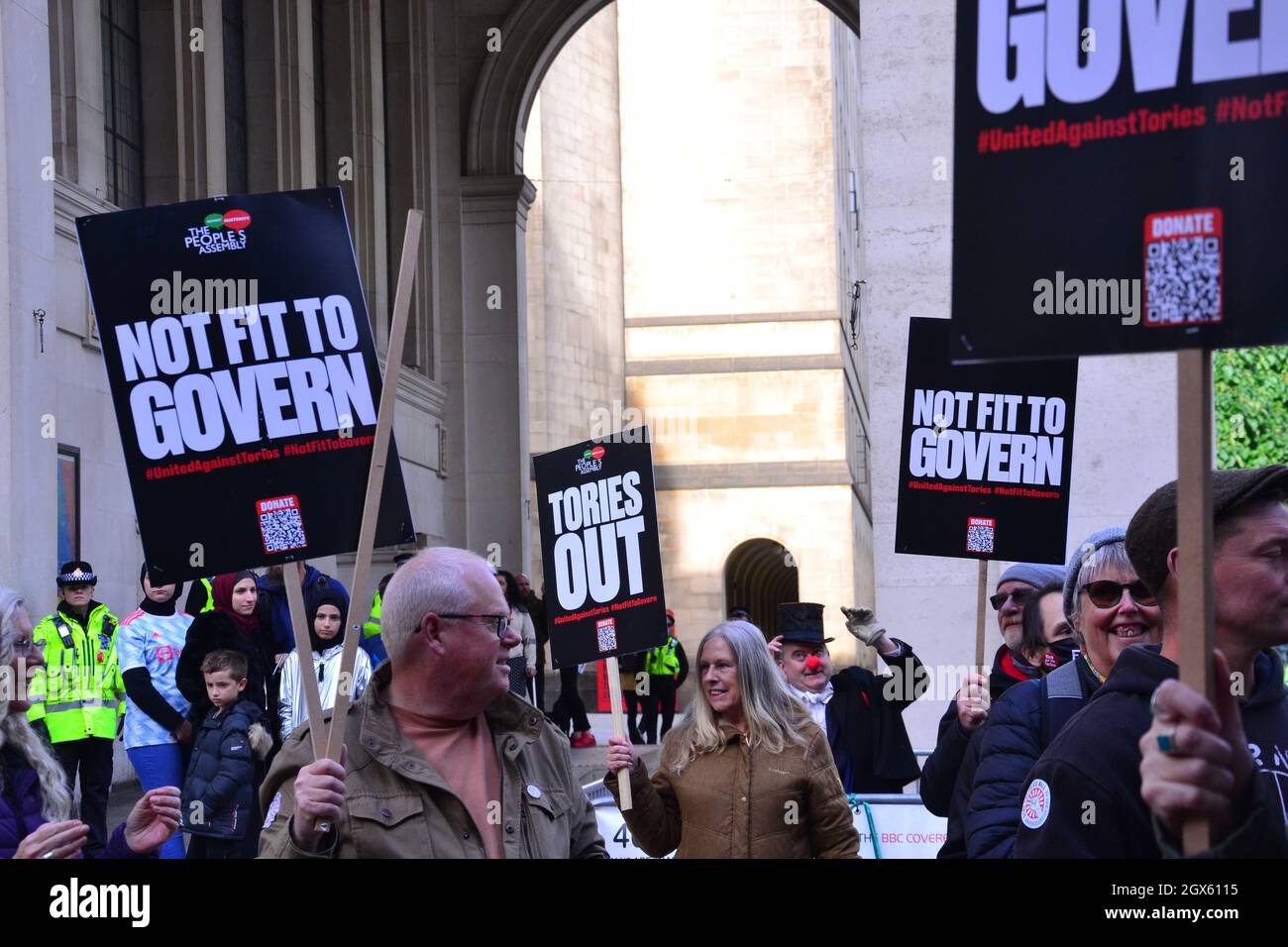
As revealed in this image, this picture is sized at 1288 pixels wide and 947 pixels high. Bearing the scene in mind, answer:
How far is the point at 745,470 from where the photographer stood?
41.7m

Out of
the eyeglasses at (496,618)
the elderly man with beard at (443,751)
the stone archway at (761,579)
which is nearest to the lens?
the elderly man with beard at (443,751)

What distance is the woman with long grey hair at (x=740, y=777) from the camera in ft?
18.1

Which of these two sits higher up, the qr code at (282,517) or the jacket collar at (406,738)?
the qr code at (282,517)

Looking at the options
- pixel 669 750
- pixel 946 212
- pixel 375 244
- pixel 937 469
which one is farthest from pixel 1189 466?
pixel 375 244

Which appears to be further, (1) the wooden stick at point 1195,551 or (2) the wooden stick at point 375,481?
(2) the wooden stick at point 375,481

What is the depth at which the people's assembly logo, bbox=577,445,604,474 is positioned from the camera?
23.2ft

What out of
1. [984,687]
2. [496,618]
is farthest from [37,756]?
[984,687]

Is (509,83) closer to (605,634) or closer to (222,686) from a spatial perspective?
(222,686)

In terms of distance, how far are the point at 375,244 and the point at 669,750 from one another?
20.0m

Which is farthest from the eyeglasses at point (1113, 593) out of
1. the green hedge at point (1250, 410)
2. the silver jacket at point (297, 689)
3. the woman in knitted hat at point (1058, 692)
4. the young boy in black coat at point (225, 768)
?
the green hedge at point (1250, 410)

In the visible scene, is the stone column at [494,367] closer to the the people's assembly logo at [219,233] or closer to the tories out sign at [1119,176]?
the the people's assembly logo at [219,233]

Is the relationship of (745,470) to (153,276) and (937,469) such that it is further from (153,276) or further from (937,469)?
(153,276)

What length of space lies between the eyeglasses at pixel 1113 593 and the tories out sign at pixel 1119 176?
1.88m

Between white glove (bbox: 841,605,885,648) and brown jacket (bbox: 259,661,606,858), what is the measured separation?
4831 mm
